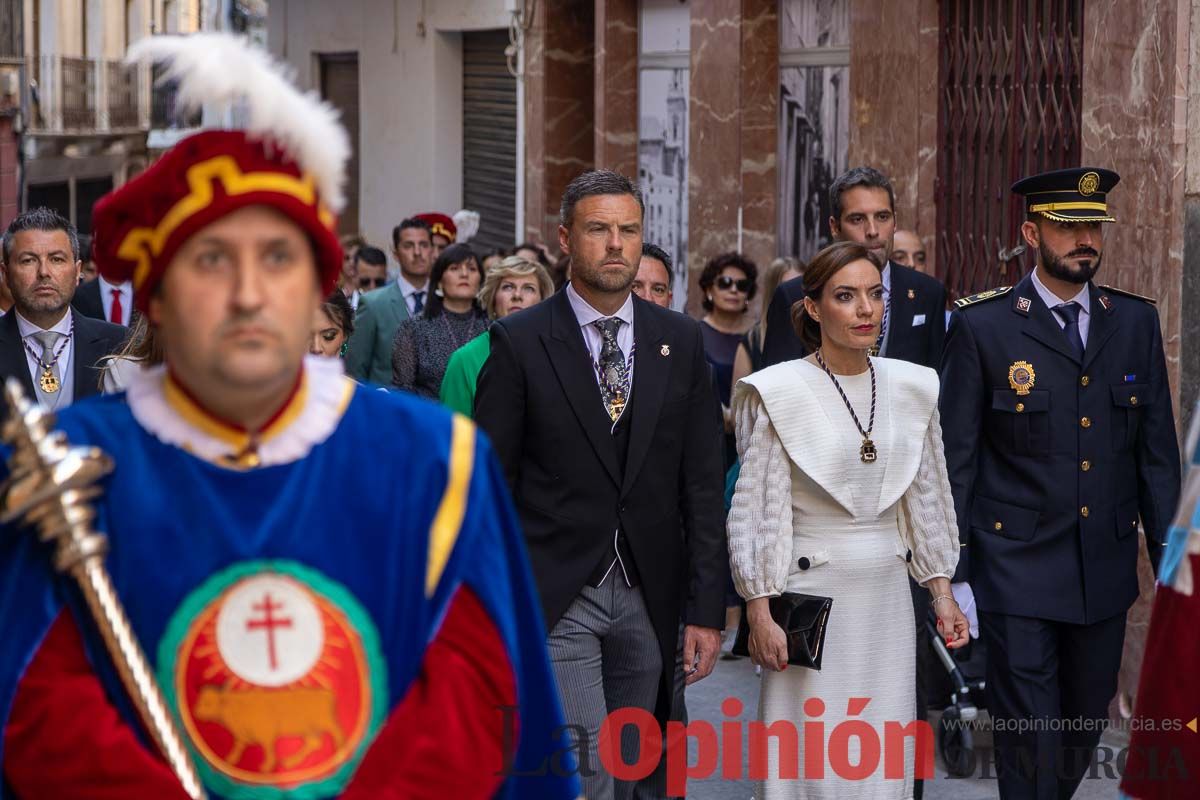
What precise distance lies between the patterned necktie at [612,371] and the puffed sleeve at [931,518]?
97cm

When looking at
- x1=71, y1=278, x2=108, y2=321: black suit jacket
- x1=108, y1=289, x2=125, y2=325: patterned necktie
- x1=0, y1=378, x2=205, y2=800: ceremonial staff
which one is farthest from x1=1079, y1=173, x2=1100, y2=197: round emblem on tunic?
x1=108, y1=289, x2=125, y2=325: patterned necktie

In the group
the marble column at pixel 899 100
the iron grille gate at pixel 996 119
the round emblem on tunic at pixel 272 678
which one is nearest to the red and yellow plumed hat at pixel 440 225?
the marble column at pixel 899 100

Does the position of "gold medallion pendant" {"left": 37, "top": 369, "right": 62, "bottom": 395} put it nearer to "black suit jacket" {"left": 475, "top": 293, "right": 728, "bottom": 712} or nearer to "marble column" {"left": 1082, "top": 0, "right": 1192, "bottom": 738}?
"black suit jacket" {"left": 475, "top": 293, "right": 728, "bottom": 712}

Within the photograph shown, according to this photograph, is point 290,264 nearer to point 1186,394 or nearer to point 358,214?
point 1186,394

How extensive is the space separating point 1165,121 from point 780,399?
2922mm

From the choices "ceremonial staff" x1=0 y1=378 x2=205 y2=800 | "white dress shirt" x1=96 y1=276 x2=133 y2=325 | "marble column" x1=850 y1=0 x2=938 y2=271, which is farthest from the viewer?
"white dress shirt" x1=96 y1=276 x2=133 y2=325

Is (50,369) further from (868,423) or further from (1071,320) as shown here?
(1071,320)

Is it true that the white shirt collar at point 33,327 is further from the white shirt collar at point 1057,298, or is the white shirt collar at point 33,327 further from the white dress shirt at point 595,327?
the white shirt collar at point 1057,298

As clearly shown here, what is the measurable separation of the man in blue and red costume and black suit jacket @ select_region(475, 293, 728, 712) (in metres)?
2.54

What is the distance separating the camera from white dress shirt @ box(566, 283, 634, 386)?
5.98 m

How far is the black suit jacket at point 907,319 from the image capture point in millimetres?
7406

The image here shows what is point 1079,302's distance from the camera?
668 centimetres

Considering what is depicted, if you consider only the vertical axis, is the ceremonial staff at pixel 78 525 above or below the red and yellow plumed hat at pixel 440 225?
below

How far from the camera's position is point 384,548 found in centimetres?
318
